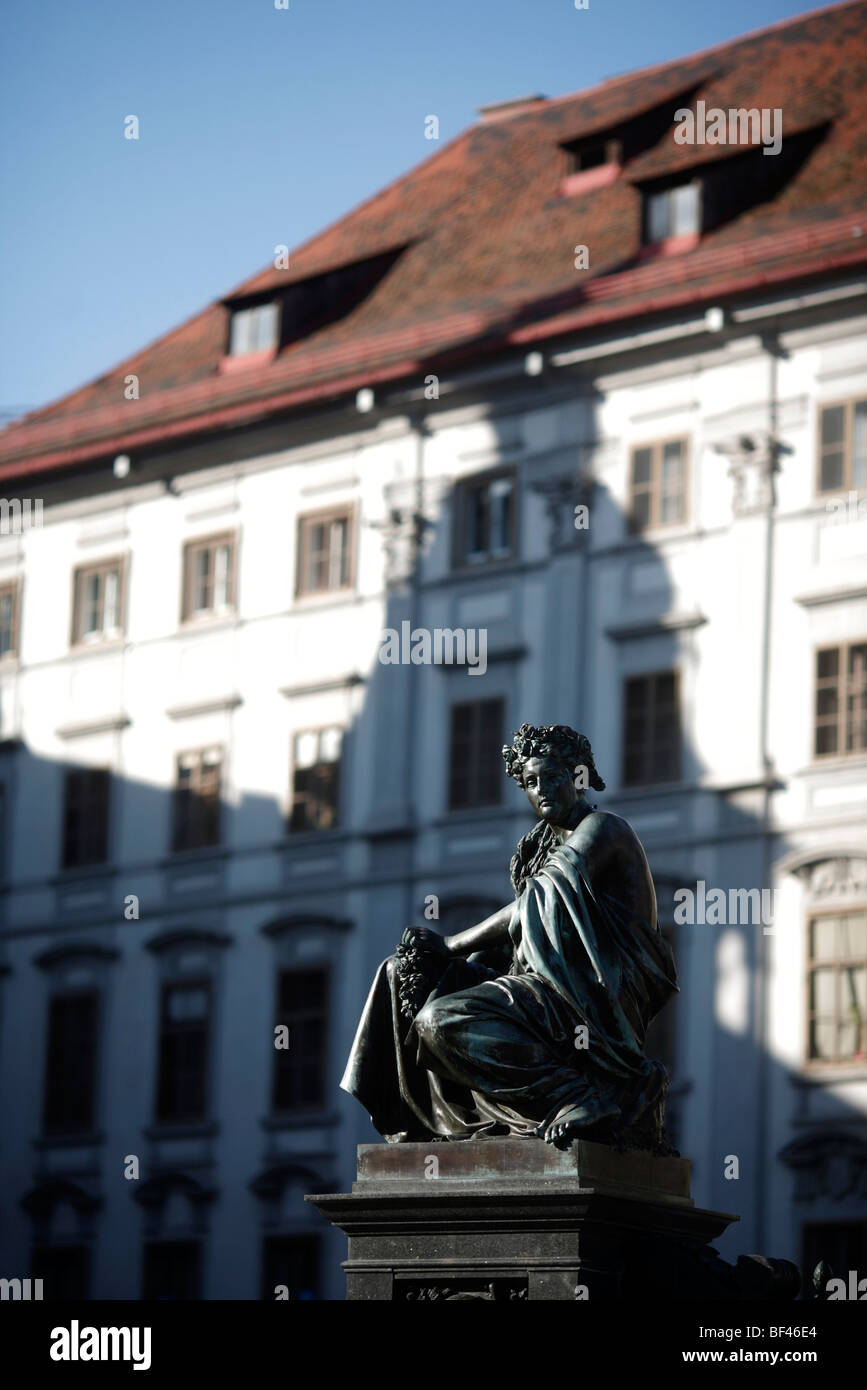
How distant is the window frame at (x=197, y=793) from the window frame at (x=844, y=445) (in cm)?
886

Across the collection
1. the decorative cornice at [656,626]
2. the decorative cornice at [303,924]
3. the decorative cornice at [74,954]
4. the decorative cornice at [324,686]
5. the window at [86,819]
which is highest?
the decorative cornice at [656,626]

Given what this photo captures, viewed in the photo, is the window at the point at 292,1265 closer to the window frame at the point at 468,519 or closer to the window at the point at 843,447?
the window frame at the point at 468,519

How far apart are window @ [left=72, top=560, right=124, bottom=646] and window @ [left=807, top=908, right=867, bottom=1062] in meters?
12.2

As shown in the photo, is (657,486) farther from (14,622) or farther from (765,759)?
(14,622)

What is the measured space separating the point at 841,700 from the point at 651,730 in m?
2.46

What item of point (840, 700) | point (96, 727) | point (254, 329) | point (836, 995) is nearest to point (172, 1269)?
point (96, 727)

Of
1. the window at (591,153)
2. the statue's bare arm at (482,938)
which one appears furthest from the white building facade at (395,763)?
the statue's bare arm at (482,938)

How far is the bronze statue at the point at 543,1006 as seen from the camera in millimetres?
8227

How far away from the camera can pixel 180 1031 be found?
3144cm

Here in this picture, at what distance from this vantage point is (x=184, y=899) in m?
32.1

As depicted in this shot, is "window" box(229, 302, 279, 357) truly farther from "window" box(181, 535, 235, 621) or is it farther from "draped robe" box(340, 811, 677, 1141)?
"draped robe" box(340, 811, 677, 1141)

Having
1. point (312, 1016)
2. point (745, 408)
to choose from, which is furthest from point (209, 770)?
point (745, 408)

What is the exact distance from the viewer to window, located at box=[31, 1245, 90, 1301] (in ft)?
102
